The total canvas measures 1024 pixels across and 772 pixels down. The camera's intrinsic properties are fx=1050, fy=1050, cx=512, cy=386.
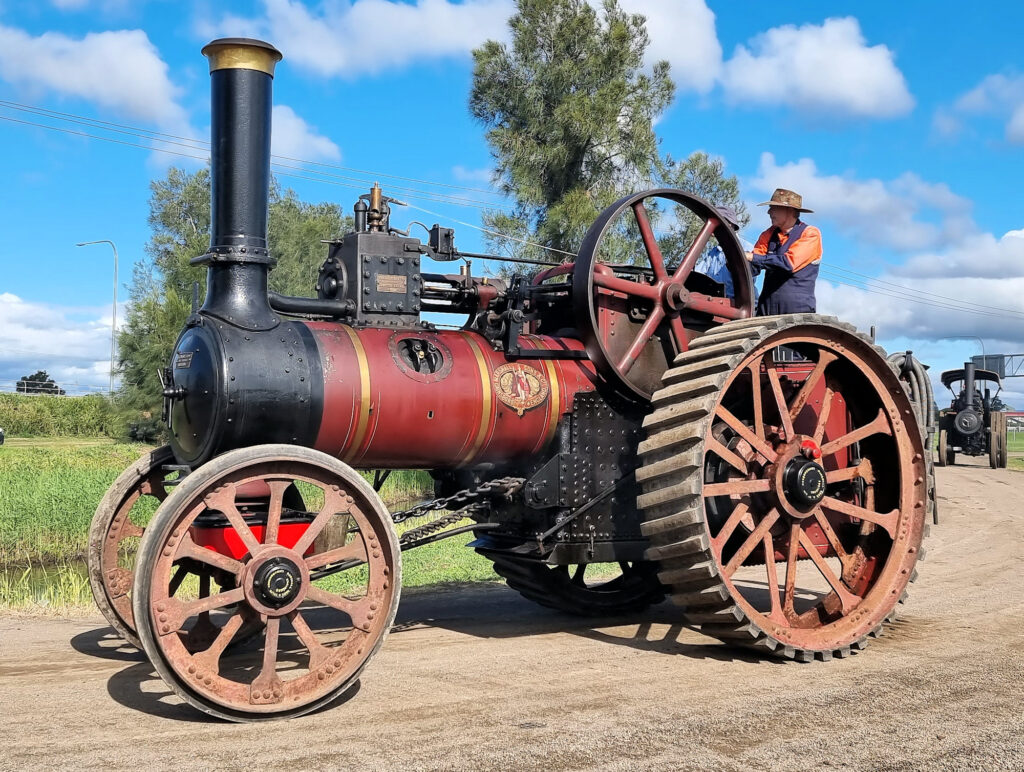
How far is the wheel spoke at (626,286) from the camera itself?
586 cm

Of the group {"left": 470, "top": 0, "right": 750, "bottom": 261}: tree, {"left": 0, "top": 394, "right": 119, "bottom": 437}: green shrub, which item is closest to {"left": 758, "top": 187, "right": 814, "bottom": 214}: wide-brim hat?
{"left": 470, "top": 0, "right": 750, "bottom": 261}: tree

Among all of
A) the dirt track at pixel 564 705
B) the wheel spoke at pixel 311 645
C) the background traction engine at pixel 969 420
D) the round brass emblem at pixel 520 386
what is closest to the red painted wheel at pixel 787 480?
the dirt track at pixel 564 705

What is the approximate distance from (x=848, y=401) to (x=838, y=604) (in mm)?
1237

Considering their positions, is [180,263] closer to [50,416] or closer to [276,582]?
[50,416]

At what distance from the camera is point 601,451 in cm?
580

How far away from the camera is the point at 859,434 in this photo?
589 centimetres

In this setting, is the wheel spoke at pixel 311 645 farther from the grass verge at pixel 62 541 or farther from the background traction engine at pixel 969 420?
the background traction engine at pixel 969 420

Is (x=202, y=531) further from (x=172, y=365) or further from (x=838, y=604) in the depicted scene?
(x=838, y=604)

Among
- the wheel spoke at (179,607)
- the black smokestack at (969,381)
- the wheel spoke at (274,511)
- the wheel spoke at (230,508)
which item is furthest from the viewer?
the black smokestack at (969,381)

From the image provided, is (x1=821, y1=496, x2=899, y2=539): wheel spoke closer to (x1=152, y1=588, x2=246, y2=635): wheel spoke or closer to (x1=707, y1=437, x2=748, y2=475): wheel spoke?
(x1=707, y1=437, x2=748, y2=475): wheel spoke

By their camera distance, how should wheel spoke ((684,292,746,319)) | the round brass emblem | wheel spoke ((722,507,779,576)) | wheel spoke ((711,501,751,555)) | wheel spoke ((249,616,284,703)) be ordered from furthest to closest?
wheel spoke ((684,292,746,319)) < the round brass emblem < wheel spoke ((722,507,779,576)) < wheel spoke ((711,501,751,555)) < wheel spoke ((249,616,284,703))

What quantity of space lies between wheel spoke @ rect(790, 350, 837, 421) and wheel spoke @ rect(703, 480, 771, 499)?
1.77 feet

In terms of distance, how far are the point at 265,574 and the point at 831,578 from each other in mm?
3085

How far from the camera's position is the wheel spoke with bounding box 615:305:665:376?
593cm
